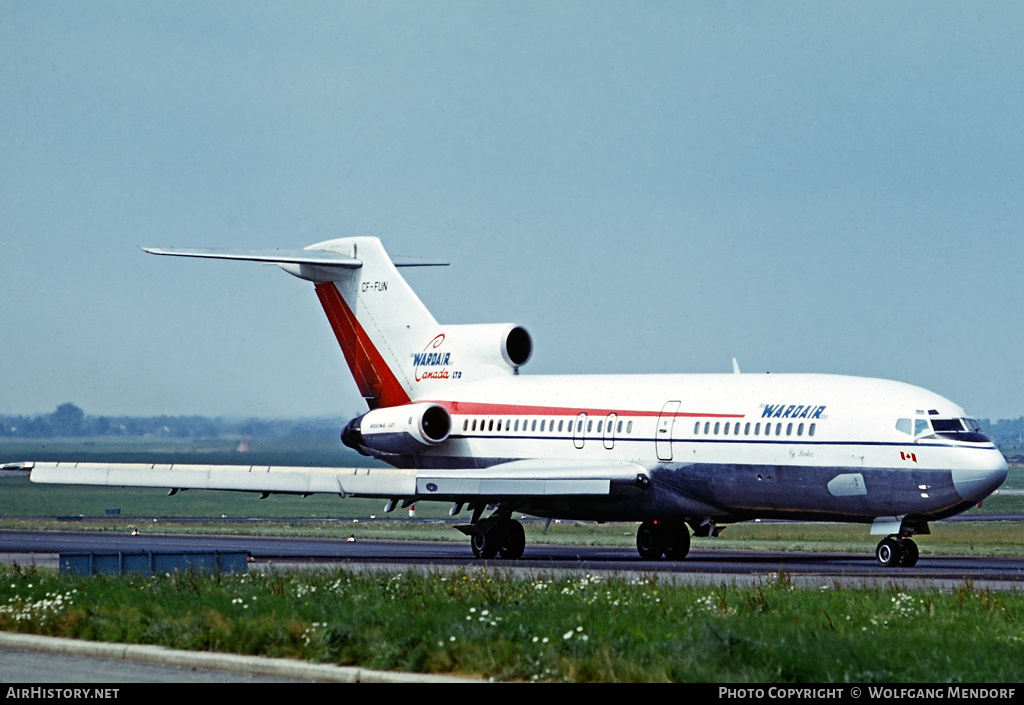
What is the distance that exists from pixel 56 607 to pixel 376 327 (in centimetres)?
2291

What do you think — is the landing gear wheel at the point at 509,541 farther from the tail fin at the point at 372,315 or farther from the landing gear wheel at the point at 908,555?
the landing gear wheel at the point at 908,555

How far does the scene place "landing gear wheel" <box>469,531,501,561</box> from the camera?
34.7 meters

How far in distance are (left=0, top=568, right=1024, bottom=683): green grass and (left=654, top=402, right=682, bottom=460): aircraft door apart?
1067 centimetres

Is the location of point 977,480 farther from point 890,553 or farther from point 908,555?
point 890,553

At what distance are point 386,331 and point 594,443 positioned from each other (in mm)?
8623

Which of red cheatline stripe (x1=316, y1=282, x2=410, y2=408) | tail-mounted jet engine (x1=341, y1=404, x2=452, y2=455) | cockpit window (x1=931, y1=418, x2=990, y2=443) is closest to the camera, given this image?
cockpit window (x1=931, y1=418, x2=990, y2=443)

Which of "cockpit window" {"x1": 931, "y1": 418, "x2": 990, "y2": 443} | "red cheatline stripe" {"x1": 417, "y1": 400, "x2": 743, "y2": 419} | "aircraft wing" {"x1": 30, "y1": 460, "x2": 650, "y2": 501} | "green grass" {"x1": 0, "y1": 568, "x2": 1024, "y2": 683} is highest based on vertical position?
"red cheatline stripe" {"x1": 417, "y1": 400, "x2": 743, "y2": 419}

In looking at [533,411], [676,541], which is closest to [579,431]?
[533,411]

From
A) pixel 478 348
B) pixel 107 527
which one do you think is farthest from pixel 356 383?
pixel 107 527

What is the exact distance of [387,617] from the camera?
16.5m

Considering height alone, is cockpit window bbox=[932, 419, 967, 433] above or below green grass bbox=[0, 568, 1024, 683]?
above

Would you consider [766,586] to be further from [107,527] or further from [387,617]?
[107,527]

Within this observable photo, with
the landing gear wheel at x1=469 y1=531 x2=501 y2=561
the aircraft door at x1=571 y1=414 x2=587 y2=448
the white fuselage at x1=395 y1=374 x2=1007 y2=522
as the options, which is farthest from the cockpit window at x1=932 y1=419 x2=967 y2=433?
the landing gear wheel at x1=469 y1=531 x2=501 y2=561

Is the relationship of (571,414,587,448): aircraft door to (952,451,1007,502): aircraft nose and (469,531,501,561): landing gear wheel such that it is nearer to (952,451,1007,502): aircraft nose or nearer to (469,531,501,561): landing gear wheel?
(469,531,501,561): landing gear wheel
